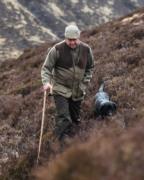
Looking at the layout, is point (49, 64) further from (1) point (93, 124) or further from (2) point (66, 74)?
(1) point (93, 124)

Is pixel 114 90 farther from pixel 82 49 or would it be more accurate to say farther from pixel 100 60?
pixel 100 60

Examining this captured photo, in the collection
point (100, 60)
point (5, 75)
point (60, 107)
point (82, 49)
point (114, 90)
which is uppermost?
point (82, 49)

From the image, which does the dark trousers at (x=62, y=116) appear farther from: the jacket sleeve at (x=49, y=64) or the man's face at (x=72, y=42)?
the man's face at (x=72, y=42)

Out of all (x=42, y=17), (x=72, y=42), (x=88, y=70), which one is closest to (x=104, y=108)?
(x=88, y=70)

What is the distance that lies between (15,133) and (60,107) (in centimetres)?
288

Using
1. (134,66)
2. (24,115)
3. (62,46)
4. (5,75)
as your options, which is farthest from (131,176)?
(5,75)

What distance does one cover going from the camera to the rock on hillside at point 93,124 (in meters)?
4.15

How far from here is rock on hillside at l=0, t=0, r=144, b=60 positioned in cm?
11038

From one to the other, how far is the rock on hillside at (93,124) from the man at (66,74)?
434mm

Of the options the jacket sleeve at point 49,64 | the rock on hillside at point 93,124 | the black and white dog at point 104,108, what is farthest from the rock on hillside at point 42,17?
the jacket sleeve at point 49,64

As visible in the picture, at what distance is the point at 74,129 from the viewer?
9.55 metres

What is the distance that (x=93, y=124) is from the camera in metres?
9.82

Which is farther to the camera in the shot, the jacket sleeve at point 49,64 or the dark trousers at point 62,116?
the dark trousers at point 62,116

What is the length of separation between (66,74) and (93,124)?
1191 millimetres
